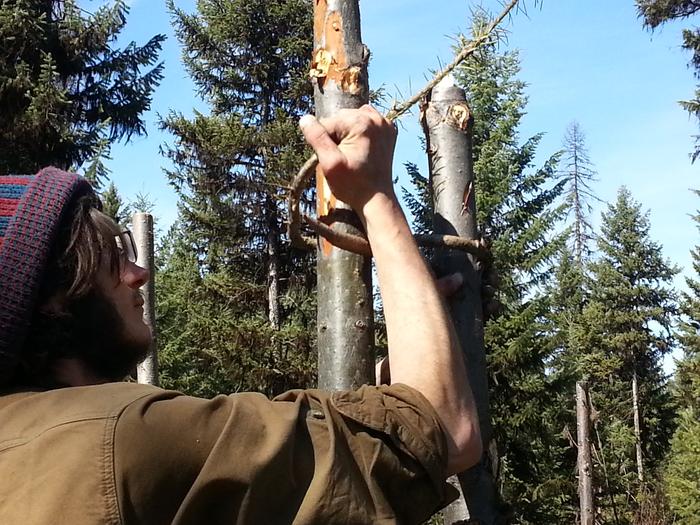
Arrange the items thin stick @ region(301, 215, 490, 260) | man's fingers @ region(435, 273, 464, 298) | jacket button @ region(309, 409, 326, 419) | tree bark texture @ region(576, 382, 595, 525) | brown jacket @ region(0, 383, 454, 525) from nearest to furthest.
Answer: brown jacket @ region(0, 383, 454, 525)
jacket button @ region(309, 409, 326, 419)
thin stick @ region(301, 215, 490, 260)
man's fingers @ region(435, 273, 464, 298)
tree bark texture @ region(576, 382, 595, 525)

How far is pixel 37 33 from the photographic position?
44.5ft

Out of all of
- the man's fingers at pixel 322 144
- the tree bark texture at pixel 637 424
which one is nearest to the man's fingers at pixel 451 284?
the man's fingers at pixel 322 144

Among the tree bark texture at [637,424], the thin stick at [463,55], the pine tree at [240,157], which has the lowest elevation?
the tree bark texture at [637,424]

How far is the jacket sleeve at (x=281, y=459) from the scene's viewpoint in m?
1.29

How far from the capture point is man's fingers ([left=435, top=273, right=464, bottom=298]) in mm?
2463

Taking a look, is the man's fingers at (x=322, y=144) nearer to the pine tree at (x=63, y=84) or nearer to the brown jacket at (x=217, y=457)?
the brown jacket at (x=217, y=457)

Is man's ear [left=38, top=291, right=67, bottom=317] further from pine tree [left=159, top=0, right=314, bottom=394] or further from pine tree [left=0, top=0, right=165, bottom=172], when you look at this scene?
pine tree [left=159, top=0, right=314, bottom=394]

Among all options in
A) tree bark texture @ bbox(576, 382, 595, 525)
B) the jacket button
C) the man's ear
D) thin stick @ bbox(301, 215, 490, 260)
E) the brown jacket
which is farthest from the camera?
tree bark texture @ bbox(576, 382, 595, 525)

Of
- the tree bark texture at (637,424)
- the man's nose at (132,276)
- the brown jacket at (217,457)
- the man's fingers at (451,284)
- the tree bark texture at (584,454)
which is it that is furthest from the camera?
the tree bark texture at (637,424)

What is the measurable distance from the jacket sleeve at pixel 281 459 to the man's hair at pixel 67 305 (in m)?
0.27

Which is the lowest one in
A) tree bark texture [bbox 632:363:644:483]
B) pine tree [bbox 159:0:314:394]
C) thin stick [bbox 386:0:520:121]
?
tree bark texture [bbox 632:363:644:483]

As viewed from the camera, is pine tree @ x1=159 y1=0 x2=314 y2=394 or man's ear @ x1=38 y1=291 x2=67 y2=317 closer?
man's ear @ x1=38 y1=291 x2=67 y2=317

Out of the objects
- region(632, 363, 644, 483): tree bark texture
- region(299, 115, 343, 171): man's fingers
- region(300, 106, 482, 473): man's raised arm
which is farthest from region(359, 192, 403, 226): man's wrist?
region(632, 363, 644, 483): tree bark texture

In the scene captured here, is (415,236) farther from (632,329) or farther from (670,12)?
(632,329)
